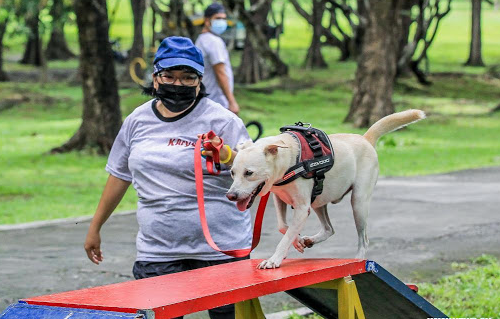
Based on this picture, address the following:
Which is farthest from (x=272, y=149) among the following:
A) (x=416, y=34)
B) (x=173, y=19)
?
(x=416, y=34)

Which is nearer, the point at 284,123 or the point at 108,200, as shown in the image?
the point at 108,200

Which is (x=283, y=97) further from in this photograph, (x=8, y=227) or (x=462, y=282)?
(x=462, y=282)

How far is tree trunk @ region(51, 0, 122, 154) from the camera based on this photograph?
1614cm

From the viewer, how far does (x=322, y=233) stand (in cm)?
503

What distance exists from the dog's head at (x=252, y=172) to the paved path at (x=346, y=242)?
310 centimetres

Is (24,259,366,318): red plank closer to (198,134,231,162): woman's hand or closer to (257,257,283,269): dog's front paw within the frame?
(257,257,283,269): dog's front paw

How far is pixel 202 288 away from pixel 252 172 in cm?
56

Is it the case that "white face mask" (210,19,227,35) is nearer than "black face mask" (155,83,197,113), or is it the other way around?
"black face mask" (155,83,197,113)

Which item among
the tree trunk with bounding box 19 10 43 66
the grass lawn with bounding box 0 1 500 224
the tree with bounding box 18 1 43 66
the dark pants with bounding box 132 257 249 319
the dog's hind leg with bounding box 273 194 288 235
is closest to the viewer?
the dog's hind leg with bounding box 273 194 288 235

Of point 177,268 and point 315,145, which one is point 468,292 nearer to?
point 177,268

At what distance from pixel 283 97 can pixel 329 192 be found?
24.1 meters

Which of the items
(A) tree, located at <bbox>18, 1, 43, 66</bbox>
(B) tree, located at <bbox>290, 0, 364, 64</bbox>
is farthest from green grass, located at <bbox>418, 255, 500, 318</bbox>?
(A) tree, located at <bbox>18, 1, 43, 66</bbox>

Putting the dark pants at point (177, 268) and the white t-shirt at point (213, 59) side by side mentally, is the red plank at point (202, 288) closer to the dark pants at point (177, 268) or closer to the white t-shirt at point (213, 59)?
the dark pants at point (177, 268)

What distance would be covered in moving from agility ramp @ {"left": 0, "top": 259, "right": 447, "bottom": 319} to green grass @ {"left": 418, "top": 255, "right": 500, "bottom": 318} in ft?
6.34
